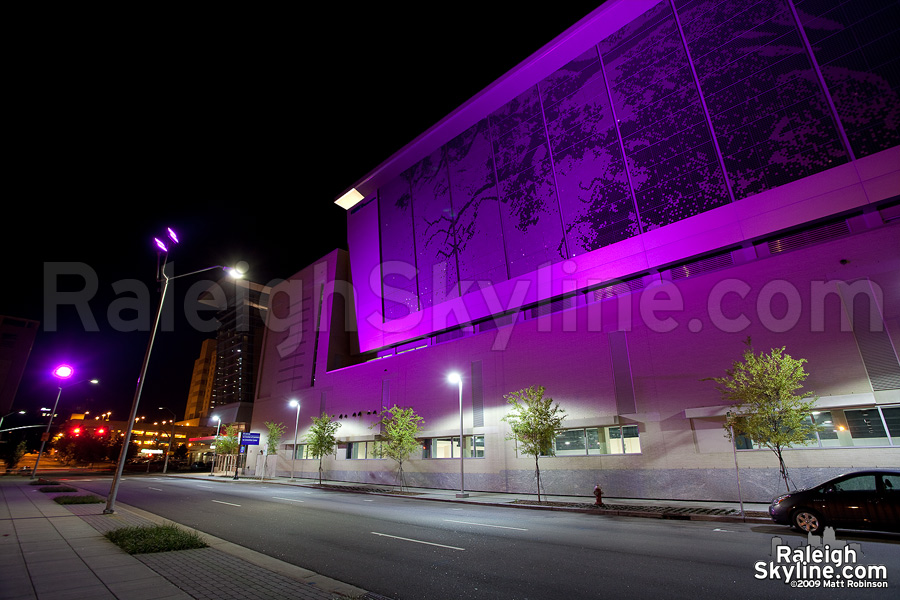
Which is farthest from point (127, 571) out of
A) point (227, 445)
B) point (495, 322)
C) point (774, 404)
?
point (227, 445)

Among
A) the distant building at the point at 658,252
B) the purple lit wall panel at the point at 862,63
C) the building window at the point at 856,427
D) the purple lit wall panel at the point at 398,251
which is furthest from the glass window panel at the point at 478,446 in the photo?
the purple lit wall panel at the point at 862,63

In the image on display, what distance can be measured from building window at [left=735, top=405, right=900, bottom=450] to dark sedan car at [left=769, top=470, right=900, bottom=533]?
5784mm

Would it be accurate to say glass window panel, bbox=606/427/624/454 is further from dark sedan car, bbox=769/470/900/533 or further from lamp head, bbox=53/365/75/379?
lamp head, bbox=53/365/75/379

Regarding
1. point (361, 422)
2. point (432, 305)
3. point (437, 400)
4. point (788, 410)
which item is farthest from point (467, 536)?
point (361, 422)

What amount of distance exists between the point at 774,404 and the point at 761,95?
1811 centimetres

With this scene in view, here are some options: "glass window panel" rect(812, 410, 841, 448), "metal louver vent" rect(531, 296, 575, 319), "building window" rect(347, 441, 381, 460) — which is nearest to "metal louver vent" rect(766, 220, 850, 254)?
"glass window panel" rect(812, 410, 841, 448)

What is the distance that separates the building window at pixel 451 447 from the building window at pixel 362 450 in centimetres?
608

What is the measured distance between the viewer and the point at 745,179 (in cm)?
2292

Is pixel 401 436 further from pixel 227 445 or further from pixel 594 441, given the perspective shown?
pixel 227 445

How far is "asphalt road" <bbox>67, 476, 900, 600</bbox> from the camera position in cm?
655

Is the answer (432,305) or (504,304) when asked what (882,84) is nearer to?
(504,304)

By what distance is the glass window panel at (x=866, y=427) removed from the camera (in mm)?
16469

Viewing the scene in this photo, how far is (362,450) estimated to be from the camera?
126 feet

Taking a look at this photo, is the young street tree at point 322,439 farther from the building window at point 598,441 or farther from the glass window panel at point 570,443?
the glass window panel at point 570,443
